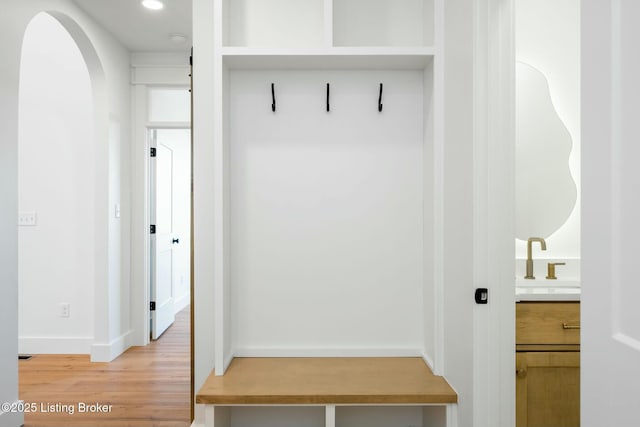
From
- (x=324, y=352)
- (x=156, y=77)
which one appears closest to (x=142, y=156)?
(x=156, y=77)

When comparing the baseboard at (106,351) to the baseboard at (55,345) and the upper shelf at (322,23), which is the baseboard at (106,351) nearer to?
the baseboard at (55,345)

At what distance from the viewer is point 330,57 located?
170 centimetres

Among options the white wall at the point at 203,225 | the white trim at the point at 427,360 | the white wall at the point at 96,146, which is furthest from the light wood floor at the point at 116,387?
the white trim at the point at 427,360

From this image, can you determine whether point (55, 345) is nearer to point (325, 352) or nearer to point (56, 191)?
point (56, 191)

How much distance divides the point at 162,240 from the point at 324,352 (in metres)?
3.16

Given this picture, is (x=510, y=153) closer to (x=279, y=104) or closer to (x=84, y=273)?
(x=279, y=104)

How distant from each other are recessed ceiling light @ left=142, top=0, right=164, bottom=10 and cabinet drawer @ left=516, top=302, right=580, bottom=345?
2.98 m

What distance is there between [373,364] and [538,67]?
1945 mm

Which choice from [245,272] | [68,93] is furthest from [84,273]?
[245,272]

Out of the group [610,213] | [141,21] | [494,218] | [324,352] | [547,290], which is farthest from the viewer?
[141,21]

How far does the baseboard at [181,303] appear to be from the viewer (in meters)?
5.26

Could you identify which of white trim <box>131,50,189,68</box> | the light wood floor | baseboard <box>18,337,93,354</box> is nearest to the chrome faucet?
the light wood floor

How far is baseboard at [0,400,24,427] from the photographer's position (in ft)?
7.35

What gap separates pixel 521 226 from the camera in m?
2.40
